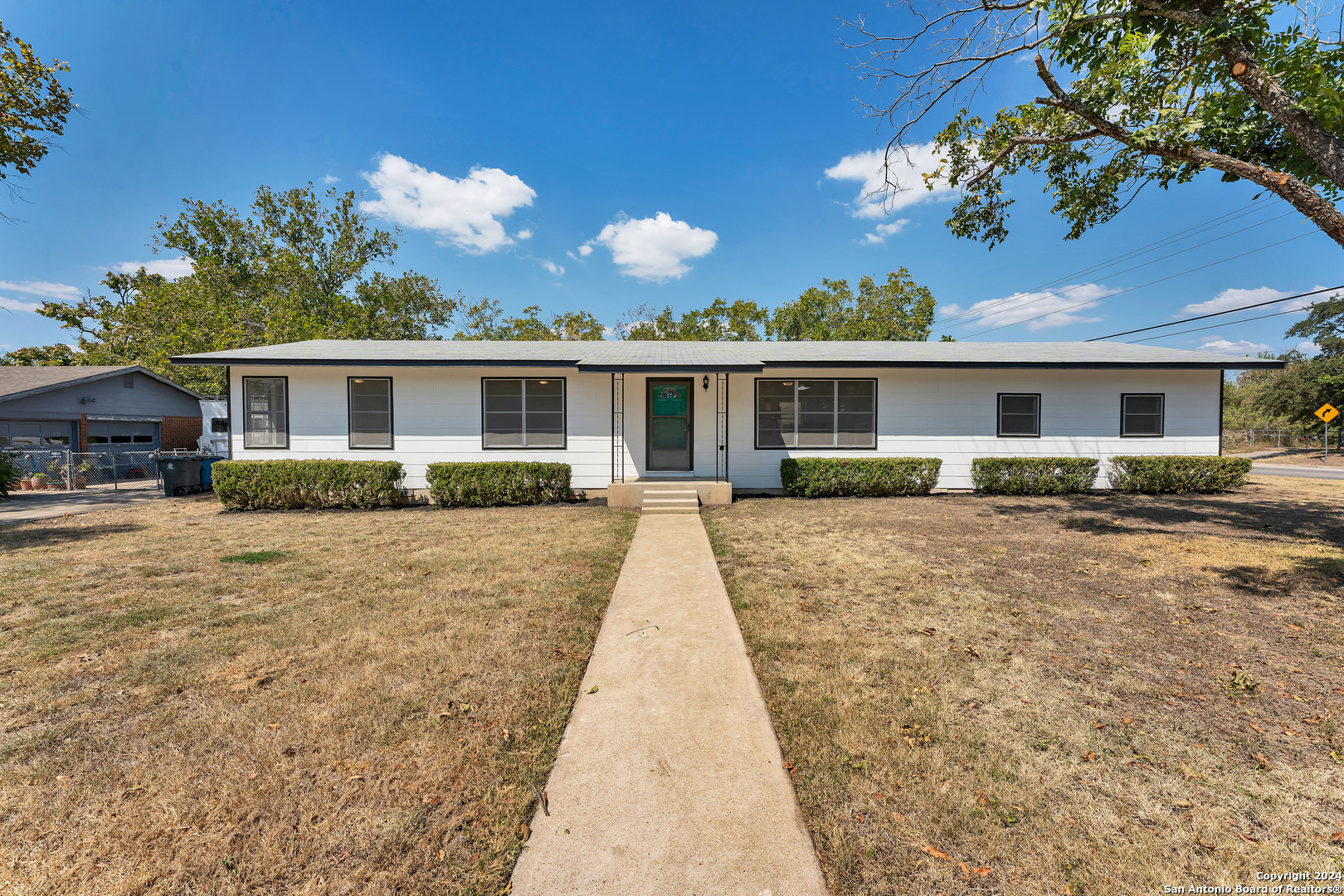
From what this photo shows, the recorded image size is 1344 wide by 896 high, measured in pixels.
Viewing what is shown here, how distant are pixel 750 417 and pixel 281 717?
9151 millimetres

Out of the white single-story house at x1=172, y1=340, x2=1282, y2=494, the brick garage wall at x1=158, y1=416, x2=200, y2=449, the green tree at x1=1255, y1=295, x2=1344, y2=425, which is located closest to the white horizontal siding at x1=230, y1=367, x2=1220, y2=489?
the white single-story house at x1=172, y1=340, x2=1282, y2=494

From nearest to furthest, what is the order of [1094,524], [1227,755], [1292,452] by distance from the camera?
[1227,755]
[1094,524]
[1292,452]

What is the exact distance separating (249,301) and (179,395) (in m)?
7.05

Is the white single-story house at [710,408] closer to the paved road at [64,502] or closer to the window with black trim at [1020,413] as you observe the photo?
the window with black trim at [1020,413]

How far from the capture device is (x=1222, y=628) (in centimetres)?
389

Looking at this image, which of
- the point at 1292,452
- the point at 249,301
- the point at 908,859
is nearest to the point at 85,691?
the point at 908,859

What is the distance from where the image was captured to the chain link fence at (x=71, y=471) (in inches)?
532

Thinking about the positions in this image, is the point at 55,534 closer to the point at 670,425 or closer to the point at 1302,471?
the point at 670,425

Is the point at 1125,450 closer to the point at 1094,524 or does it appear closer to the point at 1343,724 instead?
the point at 1094,524

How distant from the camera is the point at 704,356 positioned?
1059 centimetres

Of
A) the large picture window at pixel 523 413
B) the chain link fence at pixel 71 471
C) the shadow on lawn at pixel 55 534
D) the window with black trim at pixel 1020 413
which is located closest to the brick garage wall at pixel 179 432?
the chain link fence at pixel 71 471

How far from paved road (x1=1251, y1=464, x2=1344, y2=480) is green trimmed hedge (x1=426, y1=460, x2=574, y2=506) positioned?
849 inches

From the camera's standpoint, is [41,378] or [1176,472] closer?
[1176,472]

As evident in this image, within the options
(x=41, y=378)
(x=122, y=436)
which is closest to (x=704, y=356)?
(x=122, y=436)
